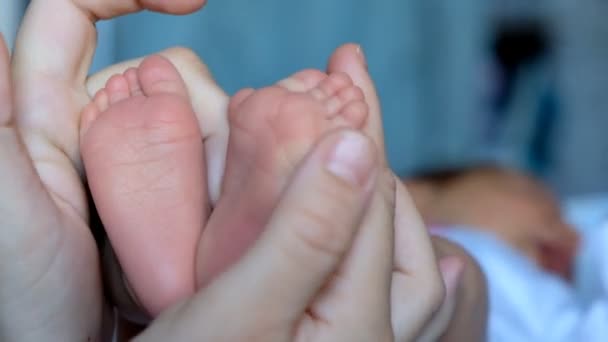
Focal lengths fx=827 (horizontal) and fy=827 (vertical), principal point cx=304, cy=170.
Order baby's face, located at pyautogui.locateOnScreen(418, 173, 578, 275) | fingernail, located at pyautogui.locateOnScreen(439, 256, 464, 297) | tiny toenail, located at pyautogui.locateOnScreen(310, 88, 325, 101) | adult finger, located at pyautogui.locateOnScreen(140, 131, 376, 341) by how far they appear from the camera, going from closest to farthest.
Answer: adult finger, located at pyautogui.locateOnScreen(140, 131, 376, 341) < tiny toenail, located at pyautogui.locateOnScreen(310, 88, 325, 101) < fingernail, located at pyautogui.locateOnScreen(439, 256, 464, 297) < baby's face, located at pyautogui.locateOnScreen(418, 173, 578, 275)

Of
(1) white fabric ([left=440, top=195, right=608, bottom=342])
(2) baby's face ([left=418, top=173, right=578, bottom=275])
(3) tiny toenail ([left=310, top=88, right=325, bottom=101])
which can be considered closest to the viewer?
(3) tiny toenail ([left=310, top=88, right=325, bottom=101])

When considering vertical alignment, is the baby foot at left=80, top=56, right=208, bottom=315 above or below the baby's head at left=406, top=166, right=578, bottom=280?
above

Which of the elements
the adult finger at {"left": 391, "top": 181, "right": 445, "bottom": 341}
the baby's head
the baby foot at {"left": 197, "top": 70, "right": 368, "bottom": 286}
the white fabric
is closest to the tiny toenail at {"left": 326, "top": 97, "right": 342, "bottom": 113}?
the baby foot at {"left": 197, "top": 70, "right": 368, "bottom": 286}

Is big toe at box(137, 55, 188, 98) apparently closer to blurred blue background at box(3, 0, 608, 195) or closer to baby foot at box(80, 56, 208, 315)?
baby foot at box(80, 56, 208, 315)

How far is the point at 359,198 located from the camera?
0.47 meters

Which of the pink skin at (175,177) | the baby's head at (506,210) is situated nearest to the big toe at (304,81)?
the pink skin at (175,177)

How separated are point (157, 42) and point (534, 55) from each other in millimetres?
1114

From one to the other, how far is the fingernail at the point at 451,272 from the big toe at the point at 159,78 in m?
0.26

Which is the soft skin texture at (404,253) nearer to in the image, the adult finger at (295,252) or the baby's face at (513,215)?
the adult finger at (295,252)

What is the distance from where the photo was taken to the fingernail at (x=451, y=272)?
693mm

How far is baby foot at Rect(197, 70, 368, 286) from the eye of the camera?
506 millimetres

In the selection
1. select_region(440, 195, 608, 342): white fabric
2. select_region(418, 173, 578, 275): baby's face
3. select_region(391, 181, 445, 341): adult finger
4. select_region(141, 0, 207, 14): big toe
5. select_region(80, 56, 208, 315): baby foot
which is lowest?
select_region(418, 173, 578, 275): baby's face

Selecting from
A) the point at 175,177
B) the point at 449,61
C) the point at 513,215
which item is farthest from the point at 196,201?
the point at 449,61

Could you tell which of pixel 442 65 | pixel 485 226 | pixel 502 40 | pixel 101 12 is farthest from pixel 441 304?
pixel 502 40
